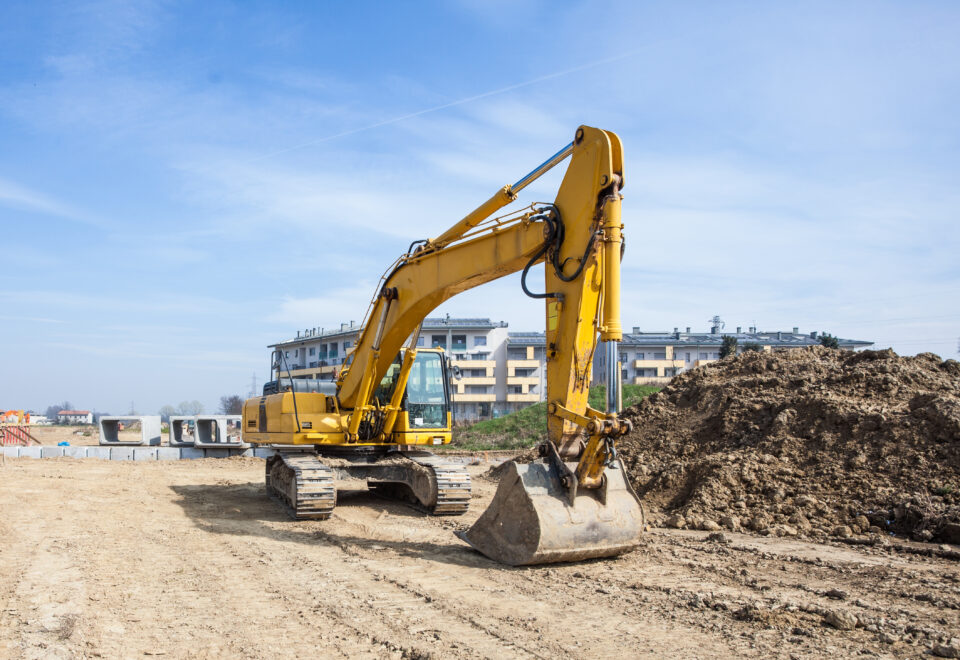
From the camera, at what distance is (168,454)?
24812mm

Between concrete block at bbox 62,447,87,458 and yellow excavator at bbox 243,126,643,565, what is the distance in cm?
1553

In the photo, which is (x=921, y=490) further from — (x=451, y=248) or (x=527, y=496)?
(x=451, y=248)

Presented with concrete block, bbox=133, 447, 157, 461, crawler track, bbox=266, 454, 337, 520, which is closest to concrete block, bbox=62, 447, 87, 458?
concrete block, bbox=133, 447, 157, 461

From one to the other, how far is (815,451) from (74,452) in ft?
74.4

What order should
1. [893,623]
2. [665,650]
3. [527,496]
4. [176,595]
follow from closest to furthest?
[665,650] → [893,623] → [176,595] → [527,496]

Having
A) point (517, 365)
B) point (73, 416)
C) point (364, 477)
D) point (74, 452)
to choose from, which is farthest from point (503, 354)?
point (73, 416)

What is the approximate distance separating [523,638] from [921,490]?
23.7ft

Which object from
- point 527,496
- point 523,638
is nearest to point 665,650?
point 523,638

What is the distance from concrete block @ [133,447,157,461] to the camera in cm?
2450

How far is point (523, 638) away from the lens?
17.3ft

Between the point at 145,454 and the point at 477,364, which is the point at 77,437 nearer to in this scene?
the point at 145,454

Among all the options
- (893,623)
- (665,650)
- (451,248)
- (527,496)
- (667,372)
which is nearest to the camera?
(665,650)

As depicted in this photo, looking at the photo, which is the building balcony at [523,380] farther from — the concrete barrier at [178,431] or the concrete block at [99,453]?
the concrete block at [99,453]

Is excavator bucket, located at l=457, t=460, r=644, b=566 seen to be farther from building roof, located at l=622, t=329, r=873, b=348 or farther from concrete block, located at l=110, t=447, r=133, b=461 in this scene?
building roof, located at l=622, t=329, r=873, b=348
